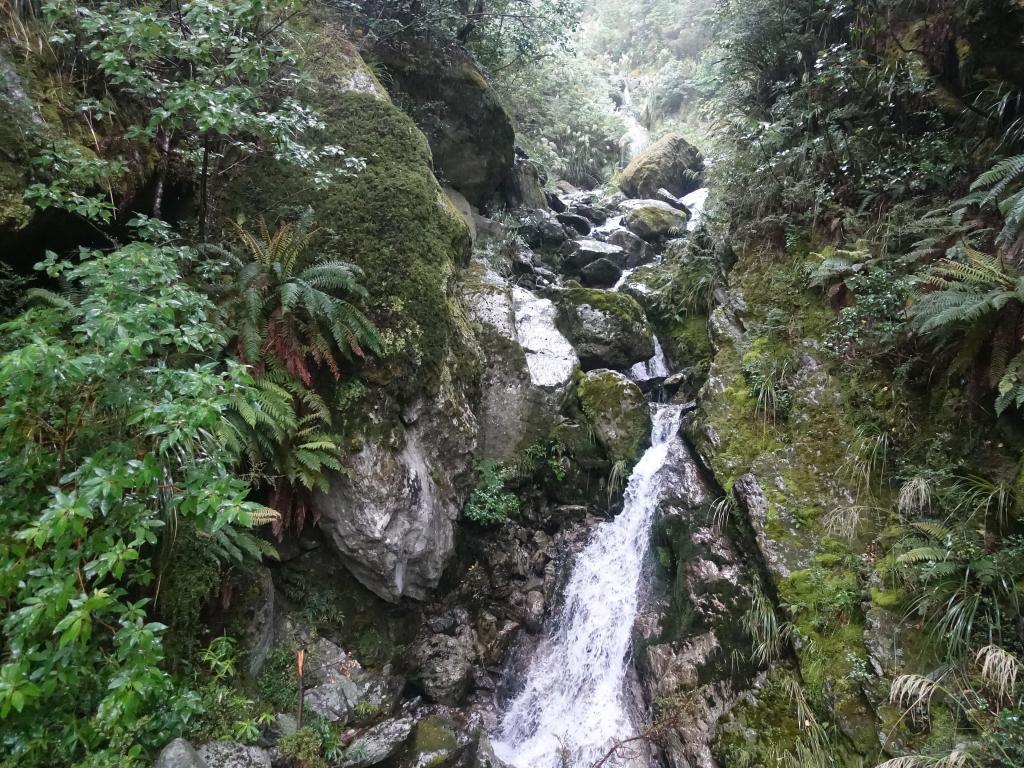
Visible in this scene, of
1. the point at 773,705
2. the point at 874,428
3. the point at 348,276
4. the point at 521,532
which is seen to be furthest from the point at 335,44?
the point at 773,705

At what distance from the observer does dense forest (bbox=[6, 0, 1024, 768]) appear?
295 cm

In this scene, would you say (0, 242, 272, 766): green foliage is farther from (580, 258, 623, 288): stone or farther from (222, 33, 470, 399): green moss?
(580, 258, 623, 288): stone

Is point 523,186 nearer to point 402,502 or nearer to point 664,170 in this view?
point 664,170

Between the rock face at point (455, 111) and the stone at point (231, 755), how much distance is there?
30.4 ft

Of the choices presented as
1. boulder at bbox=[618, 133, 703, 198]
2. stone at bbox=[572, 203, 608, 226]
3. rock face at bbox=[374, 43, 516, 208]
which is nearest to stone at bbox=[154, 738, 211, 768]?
rock face at bbox=[374, 43, 516, 208]

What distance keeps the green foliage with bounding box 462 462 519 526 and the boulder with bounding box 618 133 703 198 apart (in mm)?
13537

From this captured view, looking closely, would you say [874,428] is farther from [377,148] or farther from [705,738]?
[377,148]

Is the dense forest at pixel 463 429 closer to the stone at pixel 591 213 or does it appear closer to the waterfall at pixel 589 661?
the waterfall at pixel 589 661

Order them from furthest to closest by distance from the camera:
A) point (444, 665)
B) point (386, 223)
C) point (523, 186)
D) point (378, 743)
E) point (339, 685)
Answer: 1. point (523, 186)
2. point (386, 223)
3. point (444, 665)
4. point (339, 685)
5. point (378, 743)

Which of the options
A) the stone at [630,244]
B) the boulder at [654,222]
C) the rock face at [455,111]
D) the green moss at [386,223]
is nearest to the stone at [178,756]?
the green moss at [386,223]

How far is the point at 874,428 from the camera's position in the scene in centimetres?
540

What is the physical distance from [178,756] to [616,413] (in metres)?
6.16

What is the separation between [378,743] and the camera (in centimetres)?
460

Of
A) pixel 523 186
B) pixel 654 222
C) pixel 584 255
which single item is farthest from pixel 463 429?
pixel 654 222
